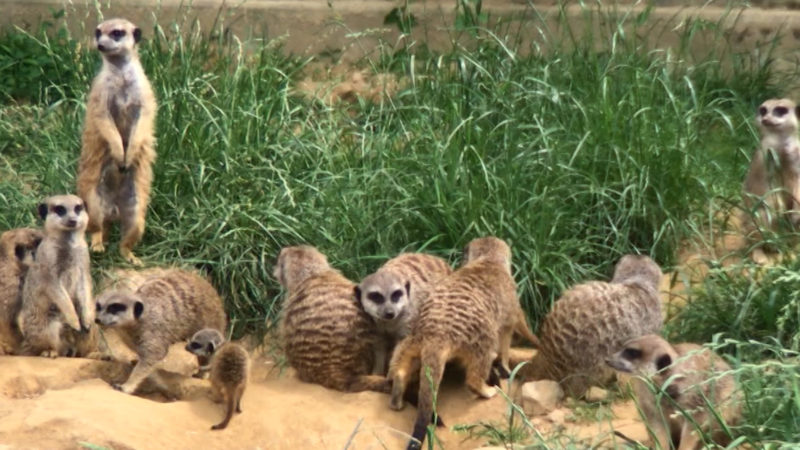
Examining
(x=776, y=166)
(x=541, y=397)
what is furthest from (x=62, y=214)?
(x=776, y=166)

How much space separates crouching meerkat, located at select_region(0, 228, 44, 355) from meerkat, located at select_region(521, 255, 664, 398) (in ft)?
6.58

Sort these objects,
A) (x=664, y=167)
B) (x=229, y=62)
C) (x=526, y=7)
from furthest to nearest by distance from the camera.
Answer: (x=526, y=7) → (x=229, y=62) → (x=664, y=167)

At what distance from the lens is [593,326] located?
5.16 m

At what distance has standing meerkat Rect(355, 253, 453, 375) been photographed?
17.0ft

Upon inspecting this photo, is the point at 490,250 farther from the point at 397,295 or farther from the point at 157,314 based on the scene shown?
the point at 157,314

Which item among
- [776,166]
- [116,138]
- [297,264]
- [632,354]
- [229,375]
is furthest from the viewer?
[116,138]

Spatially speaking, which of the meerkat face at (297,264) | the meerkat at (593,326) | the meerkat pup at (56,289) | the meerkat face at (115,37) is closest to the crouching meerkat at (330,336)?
the meerkat face at (297,264)

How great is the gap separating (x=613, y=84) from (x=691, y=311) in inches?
50.3

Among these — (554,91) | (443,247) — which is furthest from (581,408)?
(554,91)

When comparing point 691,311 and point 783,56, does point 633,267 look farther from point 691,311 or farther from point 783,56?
point 783,56

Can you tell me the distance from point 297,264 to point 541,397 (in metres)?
1.06

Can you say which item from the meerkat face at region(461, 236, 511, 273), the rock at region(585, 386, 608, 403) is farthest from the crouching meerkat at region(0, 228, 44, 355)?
the rock at region(585, 386, 608, 403)

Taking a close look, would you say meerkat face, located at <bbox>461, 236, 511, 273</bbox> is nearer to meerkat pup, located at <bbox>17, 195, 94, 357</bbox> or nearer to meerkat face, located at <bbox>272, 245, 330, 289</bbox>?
meerkat face, located at <bbox>272, 245, 330, 289</bbox>

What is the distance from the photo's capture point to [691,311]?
5262 millimetres
